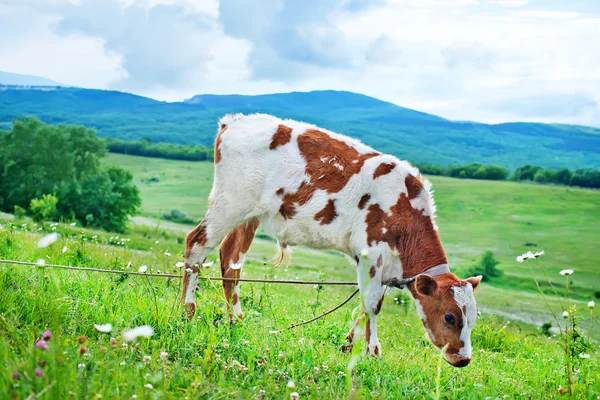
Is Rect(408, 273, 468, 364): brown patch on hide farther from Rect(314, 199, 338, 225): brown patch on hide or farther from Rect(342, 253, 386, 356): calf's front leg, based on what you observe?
Rect(314, 199, 338, 225): brown patch on hide

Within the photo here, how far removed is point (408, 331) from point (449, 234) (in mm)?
112709

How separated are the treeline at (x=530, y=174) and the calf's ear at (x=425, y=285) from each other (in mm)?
119125

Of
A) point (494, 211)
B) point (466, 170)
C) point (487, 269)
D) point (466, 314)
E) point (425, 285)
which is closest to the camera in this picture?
point (466, 314)

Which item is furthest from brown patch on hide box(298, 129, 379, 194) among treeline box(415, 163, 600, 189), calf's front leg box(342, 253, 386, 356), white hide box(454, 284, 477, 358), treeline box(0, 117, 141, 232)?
treeline box(415, 163, 600, 189)

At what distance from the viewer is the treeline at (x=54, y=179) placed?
62.5 metres

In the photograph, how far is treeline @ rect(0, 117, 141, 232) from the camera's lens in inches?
2462

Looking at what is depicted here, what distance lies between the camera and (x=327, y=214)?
7.56 meters

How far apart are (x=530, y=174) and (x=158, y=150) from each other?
9538 cm

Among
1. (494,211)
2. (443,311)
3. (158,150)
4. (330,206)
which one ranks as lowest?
(494,211)

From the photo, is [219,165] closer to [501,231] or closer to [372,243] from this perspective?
[372,243]

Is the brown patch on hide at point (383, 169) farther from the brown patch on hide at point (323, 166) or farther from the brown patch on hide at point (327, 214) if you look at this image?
the brown patch on hide at point (327, 214)

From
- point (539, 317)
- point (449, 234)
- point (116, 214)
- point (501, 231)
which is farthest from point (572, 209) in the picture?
point (116, 214)

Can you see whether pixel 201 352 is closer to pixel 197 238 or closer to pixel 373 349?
pixel 373 349

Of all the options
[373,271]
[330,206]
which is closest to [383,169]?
[330,206]
